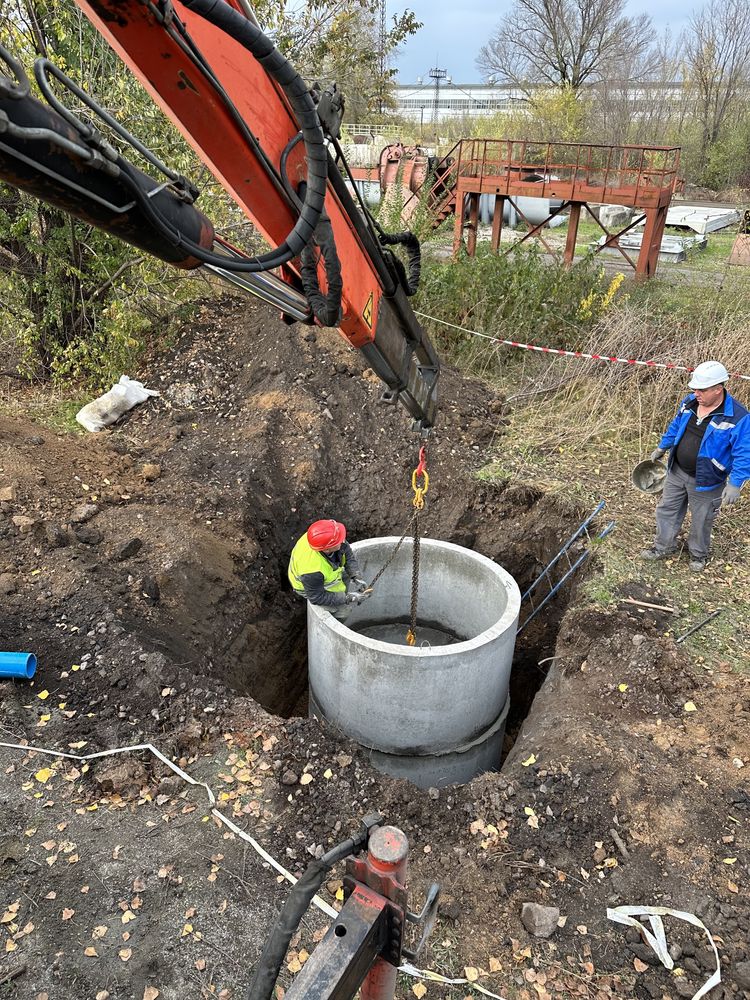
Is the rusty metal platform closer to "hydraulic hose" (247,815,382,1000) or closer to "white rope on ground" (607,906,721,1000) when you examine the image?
"white rope on ground" (607,906,721,1000)

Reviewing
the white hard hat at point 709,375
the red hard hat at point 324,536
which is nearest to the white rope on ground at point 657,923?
the red hard hat at point 324,536

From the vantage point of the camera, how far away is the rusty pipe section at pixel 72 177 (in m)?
1.71

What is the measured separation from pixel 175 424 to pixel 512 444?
376 cm

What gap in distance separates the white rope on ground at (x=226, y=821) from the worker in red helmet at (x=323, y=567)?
1723 millimetres

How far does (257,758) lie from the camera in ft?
13.6

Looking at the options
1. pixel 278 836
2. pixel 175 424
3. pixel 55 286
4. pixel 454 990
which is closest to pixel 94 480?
pixel 175 424

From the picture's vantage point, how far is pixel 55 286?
814 centimetres

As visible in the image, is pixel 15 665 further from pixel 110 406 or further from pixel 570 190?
pixel 570 190

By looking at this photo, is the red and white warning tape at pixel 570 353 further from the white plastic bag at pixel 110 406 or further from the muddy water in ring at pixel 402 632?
the white plastic bag at pixel 110 406

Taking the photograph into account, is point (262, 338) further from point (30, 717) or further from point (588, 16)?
point (588, 16)

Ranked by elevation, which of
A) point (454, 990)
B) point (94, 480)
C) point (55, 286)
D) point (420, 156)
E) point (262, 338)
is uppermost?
point (420, 156)

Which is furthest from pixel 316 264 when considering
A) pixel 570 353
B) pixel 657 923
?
pixel 570 353

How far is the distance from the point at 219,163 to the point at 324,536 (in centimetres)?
305

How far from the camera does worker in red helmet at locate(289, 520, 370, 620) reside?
5262mm
